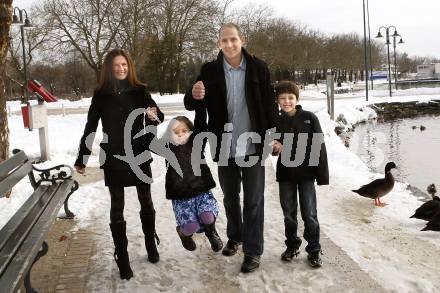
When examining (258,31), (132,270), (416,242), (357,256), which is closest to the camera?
(132,270)

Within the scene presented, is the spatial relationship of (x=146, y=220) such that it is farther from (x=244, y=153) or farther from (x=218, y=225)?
(x=218, y=225)

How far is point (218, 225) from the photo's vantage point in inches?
232

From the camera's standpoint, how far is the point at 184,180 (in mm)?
4508

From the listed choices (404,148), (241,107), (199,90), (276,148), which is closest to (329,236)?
(276,148)

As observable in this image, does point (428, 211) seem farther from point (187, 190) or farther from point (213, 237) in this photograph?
point (187, 190)

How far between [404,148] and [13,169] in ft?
51.7

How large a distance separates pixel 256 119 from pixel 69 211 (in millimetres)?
3362

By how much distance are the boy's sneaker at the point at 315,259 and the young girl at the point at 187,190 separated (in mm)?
928

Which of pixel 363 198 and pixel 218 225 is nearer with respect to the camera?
pixel 218 225

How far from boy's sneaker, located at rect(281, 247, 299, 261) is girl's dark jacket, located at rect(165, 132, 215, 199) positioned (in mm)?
920

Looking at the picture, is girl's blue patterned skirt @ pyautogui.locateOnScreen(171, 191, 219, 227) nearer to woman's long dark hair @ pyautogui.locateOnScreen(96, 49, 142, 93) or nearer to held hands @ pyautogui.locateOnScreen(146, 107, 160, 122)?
held hands @ pyautogui.locateOnScreen(146, 107, 160, 122)

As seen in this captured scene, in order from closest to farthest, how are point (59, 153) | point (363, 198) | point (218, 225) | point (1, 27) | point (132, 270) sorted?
point (132, 270)
point (218, 225)
point (1, 27)
point (363, 198)
point (59, 153)

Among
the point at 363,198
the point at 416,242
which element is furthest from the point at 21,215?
the point at 363,198

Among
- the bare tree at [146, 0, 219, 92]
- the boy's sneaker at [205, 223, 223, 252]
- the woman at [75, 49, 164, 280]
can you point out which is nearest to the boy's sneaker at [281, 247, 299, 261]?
the boy's sneaker at [205, 223, 223, 252]
